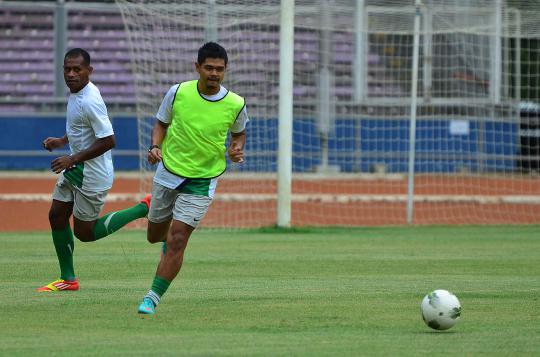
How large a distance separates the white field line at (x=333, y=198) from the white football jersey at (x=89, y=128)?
1213 cm

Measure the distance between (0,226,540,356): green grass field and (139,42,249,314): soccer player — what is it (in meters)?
0.84

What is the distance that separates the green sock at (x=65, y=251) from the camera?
1013 centimetres

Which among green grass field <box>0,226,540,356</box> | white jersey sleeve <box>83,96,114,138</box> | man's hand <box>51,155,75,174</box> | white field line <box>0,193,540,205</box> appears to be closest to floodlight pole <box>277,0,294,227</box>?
green grass field <box>0,226,540,356</box>

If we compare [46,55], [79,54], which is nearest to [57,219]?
[79,54]

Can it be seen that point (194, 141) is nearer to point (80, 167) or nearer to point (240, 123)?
point (240, 123)

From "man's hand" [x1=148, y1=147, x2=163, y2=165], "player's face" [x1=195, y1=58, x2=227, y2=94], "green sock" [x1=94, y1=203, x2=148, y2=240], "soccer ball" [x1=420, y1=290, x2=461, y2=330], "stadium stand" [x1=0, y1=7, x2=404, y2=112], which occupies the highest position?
"stadium stand" [x1=0, y1=7, x2=404, y2=112]

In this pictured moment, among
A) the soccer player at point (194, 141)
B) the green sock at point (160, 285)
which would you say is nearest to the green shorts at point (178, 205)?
the soccer player at point (194, 141)

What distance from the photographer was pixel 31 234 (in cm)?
1723

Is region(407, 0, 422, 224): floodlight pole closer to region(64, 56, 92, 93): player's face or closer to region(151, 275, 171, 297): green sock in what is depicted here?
region(64, 56, 92, 93): player's face

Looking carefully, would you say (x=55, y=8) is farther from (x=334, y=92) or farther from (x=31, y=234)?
(x=31, y=234)

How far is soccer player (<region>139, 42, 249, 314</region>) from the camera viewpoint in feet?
28.2

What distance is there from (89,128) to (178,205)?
1811mm

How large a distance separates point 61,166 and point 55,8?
25.4 meters

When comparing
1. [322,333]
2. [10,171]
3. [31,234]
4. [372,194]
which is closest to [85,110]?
[322,333]
